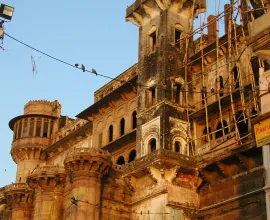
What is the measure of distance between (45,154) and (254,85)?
A: 65.8ft

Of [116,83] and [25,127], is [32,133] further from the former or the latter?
[116,83]

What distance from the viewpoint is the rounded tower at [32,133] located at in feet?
132

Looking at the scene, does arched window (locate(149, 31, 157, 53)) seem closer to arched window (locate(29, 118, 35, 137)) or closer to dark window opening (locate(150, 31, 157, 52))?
dark window opening (locate(150, 31, 157, 52))

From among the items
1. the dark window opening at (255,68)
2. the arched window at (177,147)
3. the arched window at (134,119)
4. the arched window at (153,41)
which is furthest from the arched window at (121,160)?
the dark window opening at (255,68)

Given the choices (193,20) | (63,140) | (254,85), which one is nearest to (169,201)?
(254,85)

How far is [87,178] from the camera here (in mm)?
27281

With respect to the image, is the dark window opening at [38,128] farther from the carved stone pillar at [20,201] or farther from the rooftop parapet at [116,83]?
the rooftop parapet at [116,83]

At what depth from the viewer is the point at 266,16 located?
1784 cm

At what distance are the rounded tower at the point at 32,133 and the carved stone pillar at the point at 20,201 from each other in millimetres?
5407

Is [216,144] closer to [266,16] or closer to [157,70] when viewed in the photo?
[157,70]

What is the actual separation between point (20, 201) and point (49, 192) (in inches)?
180

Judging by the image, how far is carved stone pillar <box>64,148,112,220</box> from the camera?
26.7 metres

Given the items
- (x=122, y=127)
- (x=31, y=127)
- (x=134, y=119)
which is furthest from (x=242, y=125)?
(x=31, y=127)

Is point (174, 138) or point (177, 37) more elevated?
point (177, 37)
